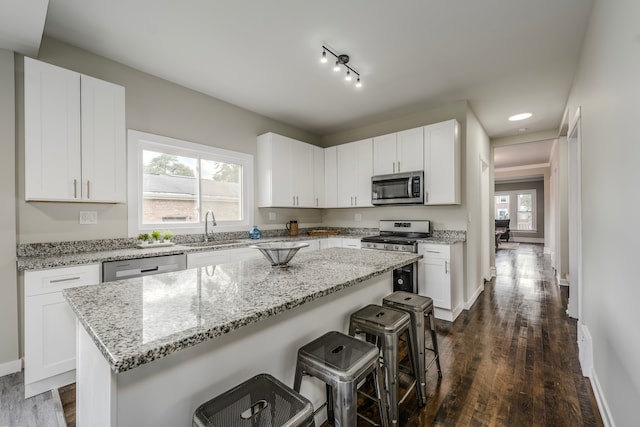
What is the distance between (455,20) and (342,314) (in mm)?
2309

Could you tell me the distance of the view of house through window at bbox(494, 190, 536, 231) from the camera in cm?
1085

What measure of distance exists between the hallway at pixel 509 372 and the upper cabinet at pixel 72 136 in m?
2.93

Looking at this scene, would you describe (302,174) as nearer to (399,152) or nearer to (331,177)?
(331,177)

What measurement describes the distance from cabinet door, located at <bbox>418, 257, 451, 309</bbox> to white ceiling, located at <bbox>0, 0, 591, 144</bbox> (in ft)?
6.75

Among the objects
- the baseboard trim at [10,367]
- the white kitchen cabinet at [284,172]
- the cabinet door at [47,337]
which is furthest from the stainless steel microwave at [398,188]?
the baseboard trim at [10,367]

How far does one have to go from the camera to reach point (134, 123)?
276cm

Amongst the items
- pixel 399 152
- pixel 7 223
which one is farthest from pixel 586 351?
pixel 7 223

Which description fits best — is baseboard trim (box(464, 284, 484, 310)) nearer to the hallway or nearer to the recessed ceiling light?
the hallway

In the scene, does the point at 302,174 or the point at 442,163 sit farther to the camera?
the point at 302,174

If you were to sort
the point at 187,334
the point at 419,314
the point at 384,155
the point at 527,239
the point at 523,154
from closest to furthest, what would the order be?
the point at 187,334 < the point at 419,314 < the point at 384,155 < the point at 523,154 < the point at 527,239

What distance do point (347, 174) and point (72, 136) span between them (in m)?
3.31

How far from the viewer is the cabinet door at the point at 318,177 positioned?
4.61m

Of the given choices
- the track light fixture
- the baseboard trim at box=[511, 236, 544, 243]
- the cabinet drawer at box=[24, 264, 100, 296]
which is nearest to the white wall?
the track light fixture

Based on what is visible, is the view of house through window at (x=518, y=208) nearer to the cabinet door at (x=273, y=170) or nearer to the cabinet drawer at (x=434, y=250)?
the cabinet drawer at (x=434, y=250)
